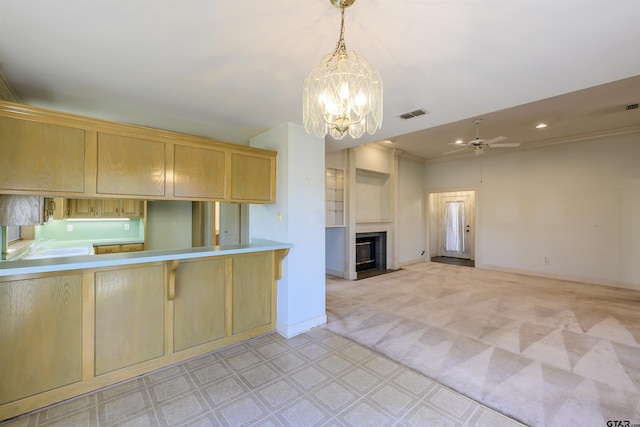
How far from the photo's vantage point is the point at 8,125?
187 cm

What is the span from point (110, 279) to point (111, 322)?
361mm

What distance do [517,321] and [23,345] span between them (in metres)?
5.02

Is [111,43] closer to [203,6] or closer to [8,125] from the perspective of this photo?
[203,6]

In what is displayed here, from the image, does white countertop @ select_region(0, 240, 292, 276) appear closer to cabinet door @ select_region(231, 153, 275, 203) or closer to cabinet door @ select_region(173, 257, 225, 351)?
cabinet door @ select_region(173, 257, 225, 351)

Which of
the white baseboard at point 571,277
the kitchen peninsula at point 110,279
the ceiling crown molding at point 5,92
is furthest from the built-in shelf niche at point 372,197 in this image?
the ceiling crown molding at point 5,92

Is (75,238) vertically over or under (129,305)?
over

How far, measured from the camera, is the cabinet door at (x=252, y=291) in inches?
116

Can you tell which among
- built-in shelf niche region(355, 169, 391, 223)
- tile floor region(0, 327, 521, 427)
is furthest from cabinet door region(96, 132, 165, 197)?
built-in shelf niche region(355, 169, 391, 223)

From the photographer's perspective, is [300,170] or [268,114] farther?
[300,170]

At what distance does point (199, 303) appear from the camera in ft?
8.82

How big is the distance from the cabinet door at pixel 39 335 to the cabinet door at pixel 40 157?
704mm

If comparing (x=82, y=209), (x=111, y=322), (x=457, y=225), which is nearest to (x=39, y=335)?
(x=111, y=322)

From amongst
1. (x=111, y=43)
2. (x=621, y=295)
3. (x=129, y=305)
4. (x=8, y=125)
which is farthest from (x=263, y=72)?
(x=621, y=295)

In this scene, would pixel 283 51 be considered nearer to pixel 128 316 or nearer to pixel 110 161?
pixel 110 161
